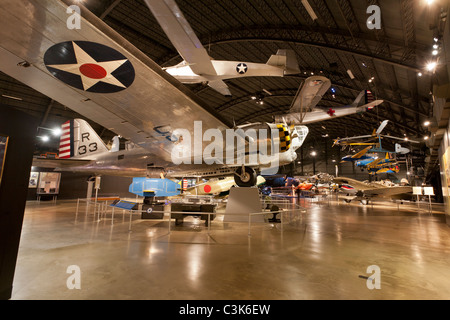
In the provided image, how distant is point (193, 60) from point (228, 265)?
Result: 7.94 meters

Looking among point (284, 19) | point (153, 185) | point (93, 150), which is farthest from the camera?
point (284, 19)

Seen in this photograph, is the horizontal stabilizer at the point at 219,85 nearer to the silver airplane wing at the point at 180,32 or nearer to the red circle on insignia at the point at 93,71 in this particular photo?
the silver airplane wing at the point at 180,32

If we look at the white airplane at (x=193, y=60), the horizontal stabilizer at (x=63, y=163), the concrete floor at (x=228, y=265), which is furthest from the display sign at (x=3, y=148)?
the horizontal stabilizer at (x=63, y=163)

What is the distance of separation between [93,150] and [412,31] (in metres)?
18.7

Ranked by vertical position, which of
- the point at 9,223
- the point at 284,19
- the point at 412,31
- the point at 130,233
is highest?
the point at 284,19

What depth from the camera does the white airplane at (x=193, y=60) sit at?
19.6 feet

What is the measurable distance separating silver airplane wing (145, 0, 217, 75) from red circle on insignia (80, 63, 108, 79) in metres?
3.39

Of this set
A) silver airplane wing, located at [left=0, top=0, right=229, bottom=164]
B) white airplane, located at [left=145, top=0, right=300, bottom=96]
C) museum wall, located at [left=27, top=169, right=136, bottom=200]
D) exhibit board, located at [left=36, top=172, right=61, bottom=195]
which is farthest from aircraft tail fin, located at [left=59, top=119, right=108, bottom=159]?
silver airplane wing, located at [left=0, top=0, right=229, bottom=164]

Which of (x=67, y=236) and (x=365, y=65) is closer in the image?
(x=67, y=236)

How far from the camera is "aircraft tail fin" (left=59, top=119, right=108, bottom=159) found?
11820mm

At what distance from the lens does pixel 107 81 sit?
12.8 ft

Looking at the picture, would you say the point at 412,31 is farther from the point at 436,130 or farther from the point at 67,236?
the point at 67,236
